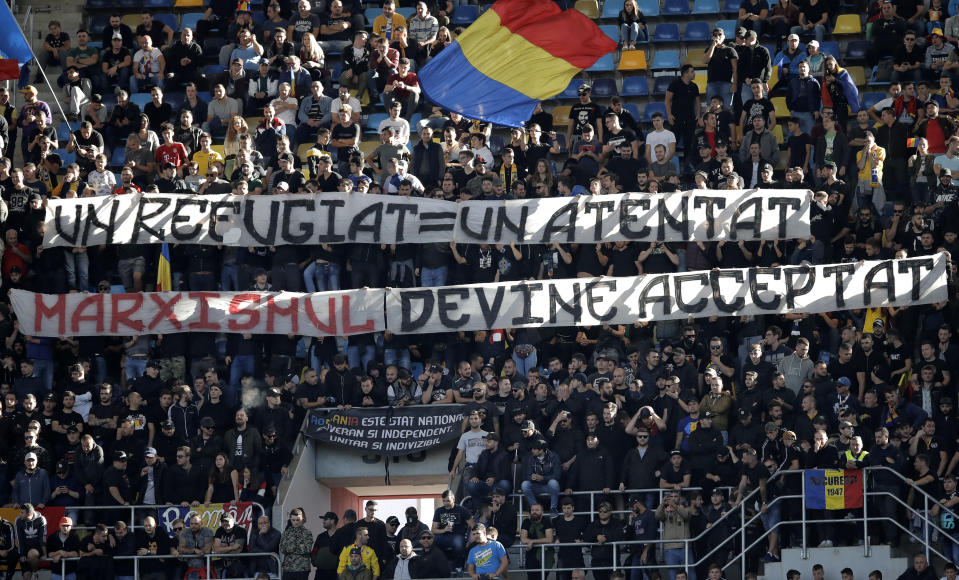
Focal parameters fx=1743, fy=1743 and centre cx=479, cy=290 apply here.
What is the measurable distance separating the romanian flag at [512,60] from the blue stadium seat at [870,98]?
591 cm

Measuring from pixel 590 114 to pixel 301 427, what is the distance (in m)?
6.62

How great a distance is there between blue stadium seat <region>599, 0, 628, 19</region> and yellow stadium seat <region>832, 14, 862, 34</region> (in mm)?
3695

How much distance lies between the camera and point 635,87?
28641mm

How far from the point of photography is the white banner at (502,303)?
22750 mm

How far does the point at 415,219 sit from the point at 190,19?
8.86 meters

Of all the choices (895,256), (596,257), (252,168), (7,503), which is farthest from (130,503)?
(895,256)

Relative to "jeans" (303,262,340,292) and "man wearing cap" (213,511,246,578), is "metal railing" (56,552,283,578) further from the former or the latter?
"jeans" (303,262,340,292)

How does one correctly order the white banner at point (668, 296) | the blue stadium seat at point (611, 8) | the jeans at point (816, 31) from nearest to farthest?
the white banner at point (668, 296) → the jeans at point (816, 31) → the blue stadium seat at point (611, 8)

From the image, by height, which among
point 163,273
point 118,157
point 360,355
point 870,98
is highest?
point 870,98

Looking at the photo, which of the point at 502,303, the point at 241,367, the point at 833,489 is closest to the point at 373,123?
the point at 502,303

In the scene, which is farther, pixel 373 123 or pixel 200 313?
pixel 373 123

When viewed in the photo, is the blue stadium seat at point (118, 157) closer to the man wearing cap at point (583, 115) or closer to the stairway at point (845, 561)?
the man wearing cap at point (583, 115)

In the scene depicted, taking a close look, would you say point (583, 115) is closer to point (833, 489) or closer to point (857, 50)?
point (857, 50)

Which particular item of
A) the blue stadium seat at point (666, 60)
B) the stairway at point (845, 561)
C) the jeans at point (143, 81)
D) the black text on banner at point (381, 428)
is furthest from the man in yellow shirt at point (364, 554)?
the blue stadium seat at point (666, 60)
